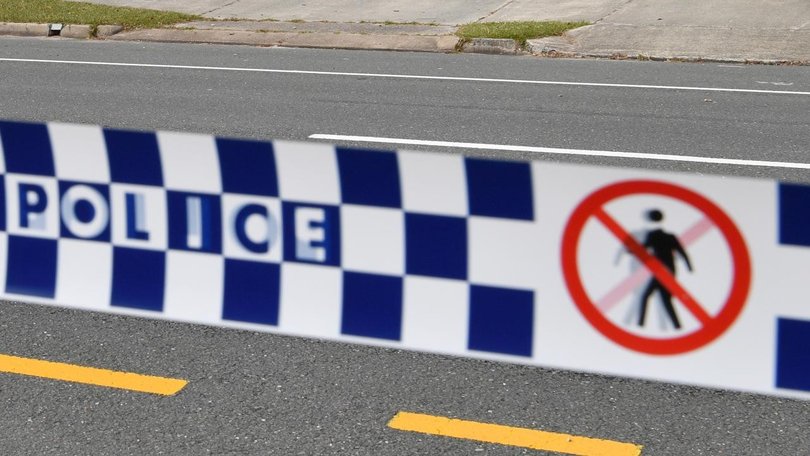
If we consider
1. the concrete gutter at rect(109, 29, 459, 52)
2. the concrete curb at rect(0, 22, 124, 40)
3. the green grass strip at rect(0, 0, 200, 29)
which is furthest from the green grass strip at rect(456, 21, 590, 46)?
the concrete curb at rect(0, 22, 124, 40)

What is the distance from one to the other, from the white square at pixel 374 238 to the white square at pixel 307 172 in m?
0.08

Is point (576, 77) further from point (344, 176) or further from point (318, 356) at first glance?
point (344, 176)

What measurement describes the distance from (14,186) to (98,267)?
39cm

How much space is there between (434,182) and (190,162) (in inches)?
31.9

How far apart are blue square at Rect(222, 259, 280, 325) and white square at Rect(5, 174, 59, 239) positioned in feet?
2.14

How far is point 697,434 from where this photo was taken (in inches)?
148

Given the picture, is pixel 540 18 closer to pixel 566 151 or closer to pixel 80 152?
pixel 566 151

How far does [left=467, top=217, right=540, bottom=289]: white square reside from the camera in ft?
10.2

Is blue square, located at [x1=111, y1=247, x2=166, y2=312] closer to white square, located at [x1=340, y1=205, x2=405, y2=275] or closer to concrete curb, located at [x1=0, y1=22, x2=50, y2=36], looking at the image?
white square, located at [x1=340, y1=205, x2=405, y2=275]

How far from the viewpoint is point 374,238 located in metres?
3.27

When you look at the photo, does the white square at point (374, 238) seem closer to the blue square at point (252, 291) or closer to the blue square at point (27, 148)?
the blue square at point (252, 291)

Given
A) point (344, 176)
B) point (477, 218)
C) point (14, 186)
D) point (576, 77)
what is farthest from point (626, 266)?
point (576, 77)

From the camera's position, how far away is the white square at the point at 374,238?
3.24 m

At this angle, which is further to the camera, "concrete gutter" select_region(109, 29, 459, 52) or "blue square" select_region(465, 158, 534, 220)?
"concrete gutter" select_region(109, 29, 459, 52)
